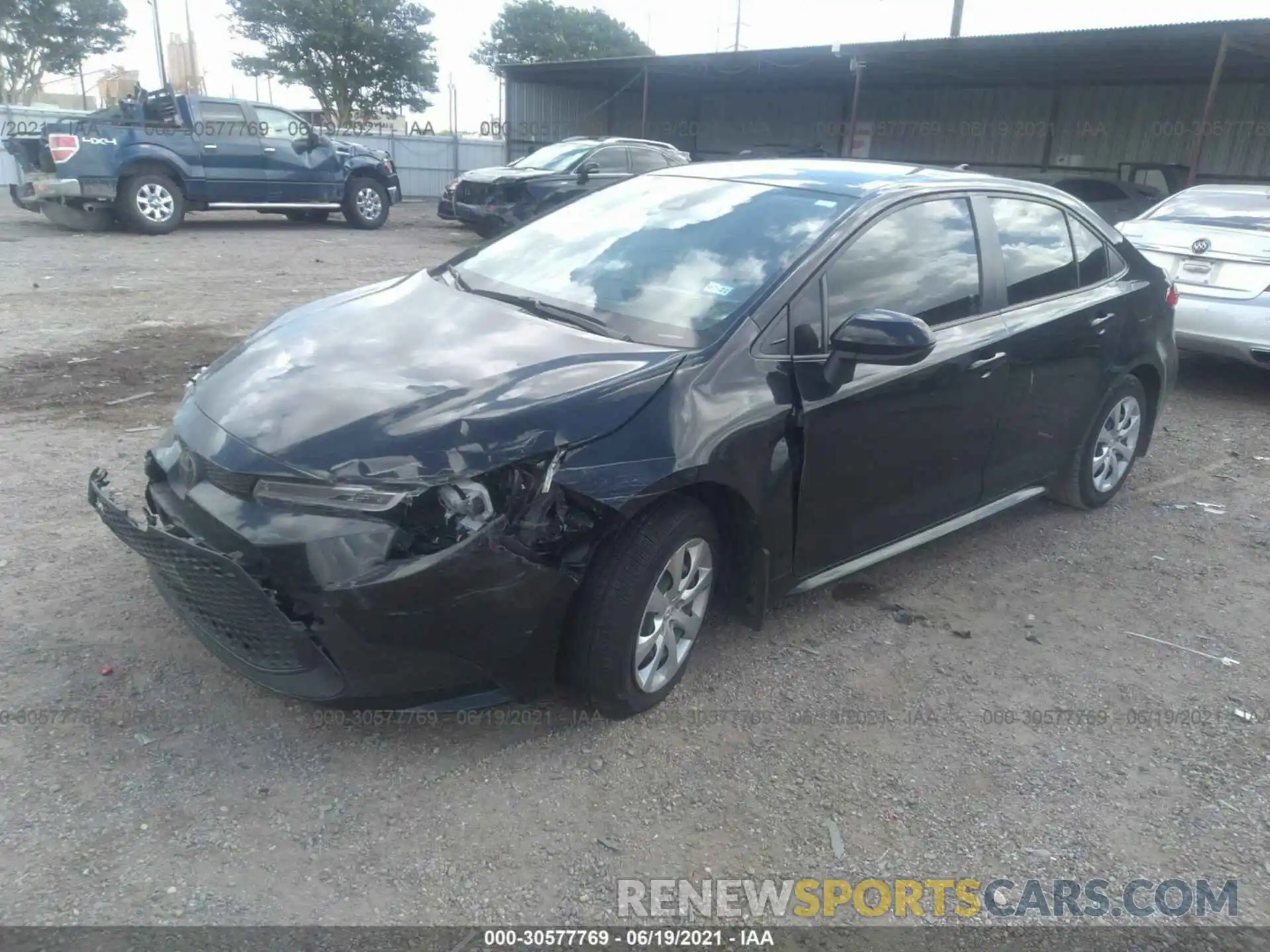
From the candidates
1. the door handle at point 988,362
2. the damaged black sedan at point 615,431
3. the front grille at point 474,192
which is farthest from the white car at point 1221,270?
the front grille at point 474,192

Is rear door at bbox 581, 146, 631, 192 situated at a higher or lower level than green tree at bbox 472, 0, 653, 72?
lower

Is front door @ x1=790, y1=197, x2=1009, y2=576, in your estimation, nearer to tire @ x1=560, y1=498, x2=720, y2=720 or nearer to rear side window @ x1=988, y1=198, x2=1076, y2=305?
rear side window @ x1=988, y1=198, x2=1076, y2=305

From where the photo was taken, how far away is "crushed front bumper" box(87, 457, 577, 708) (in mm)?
2465

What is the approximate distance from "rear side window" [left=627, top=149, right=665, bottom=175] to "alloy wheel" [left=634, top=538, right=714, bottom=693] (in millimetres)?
11959

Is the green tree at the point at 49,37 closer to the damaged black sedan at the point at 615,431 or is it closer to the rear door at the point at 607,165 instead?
the rear door at the point at 607,165

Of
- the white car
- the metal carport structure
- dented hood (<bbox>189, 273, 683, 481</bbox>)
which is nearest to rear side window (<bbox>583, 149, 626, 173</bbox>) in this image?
the metal carport structure

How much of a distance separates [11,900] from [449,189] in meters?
13.2

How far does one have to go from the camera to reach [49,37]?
116ft

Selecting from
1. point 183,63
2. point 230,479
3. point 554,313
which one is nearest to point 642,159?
point 554,313

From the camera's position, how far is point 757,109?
2811cm

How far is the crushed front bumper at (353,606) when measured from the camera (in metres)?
2.46

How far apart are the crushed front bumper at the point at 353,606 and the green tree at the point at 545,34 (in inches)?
1749

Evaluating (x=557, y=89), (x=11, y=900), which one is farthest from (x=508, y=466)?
(x=557, y=89)

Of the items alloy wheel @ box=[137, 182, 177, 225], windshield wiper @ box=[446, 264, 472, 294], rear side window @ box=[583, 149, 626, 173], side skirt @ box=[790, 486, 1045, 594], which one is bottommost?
side skirt @ box=[790, 486, 1045, 594]
